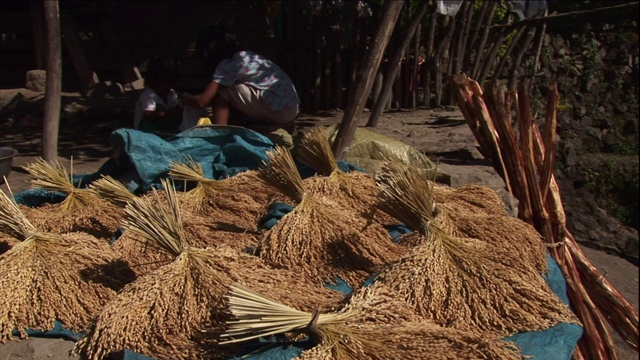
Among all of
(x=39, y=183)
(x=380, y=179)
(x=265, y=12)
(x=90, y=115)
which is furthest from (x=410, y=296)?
(x=265, y=12)

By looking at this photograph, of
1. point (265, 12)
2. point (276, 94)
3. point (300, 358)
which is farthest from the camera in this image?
point (265, 12)

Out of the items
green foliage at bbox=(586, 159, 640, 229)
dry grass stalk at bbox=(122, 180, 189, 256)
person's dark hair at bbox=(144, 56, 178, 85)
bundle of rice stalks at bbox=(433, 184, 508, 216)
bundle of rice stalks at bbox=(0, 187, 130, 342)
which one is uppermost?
person's dark hair at bbox=(144, 56, 178, 85)

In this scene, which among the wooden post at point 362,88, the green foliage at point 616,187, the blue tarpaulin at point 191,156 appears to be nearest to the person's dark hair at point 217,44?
the blue tarpaulin at point 191,156

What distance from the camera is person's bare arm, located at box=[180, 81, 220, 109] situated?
4.73m

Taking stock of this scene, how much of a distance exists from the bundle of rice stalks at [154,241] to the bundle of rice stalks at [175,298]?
0.08 metres

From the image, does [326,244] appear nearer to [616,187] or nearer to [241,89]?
[241,89]

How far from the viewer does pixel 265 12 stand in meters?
9.03

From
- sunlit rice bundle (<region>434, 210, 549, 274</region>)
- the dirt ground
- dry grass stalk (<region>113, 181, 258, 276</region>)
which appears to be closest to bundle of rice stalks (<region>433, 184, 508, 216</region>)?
sunlit rice bundle (<region>434, 210, 549, 274</region>)

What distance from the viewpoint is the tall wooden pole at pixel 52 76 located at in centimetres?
484

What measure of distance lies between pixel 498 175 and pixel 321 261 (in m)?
1.88

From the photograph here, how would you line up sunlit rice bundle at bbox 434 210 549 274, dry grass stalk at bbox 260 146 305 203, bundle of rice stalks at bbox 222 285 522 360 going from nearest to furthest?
bundle of rice stalks at bbox 222 285 522 360
sunlit rice bundle at bbox 434 210 549 274
dry grass stalk at bbox 260 146 305 203

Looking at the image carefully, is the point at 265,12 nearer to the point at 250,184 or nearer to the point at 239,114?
the point at 239,114

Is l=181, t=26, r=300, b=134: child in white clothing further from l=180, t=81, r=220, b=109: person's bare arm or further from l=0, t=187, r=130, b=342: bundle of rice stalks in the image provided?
l=0, t=187, r=130, b=342: bundle of rice stalks

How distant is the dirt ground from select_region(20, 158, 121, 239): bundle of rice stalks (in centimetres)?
88
